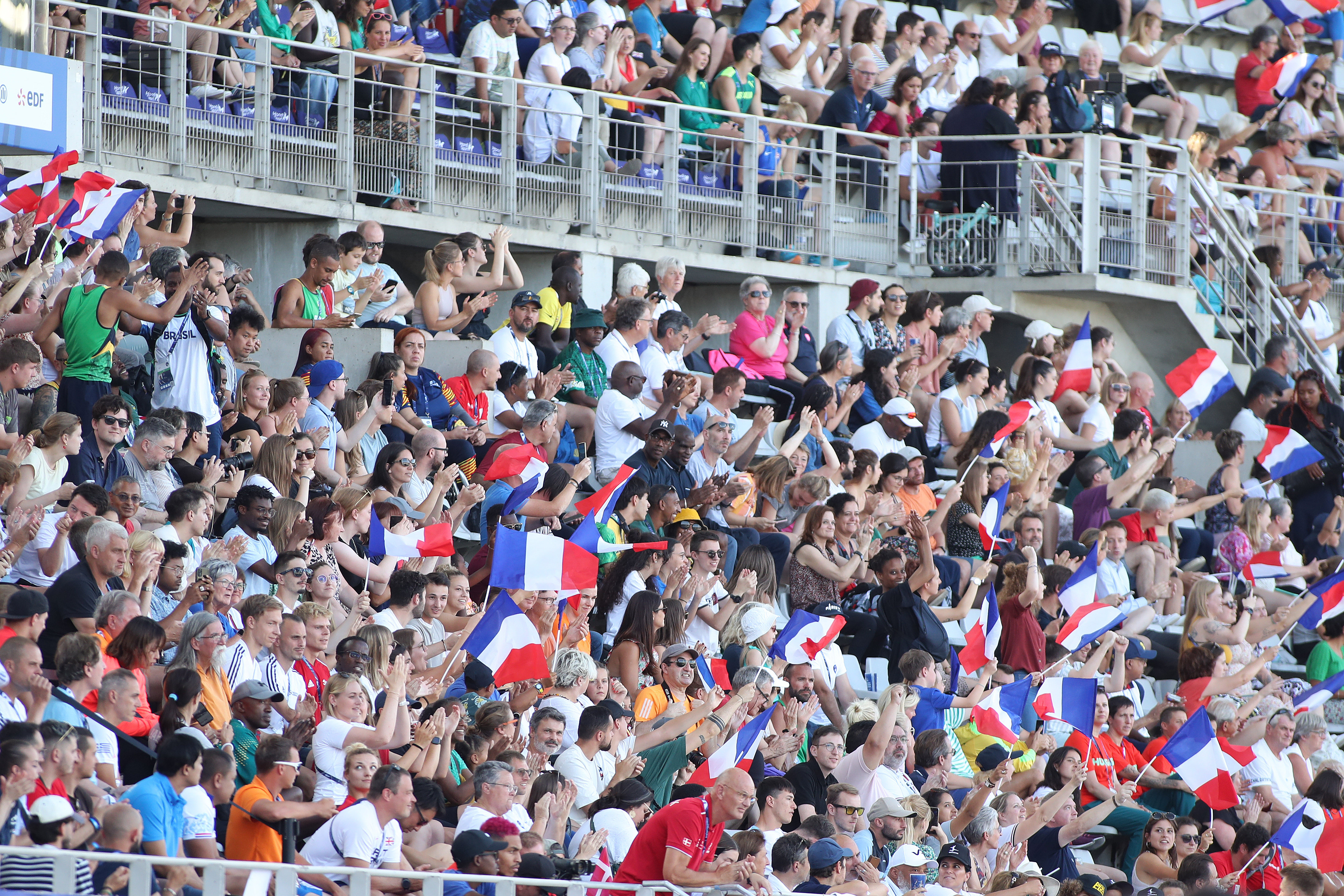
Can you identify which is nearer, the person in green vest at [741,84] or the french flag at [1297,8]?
the person in green vest at [741,84]

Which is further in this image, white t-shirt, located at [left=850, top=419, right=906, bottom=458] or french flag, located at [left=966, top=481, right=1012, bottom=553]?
white t-shirt, located at [left=850, top=419, right=906, bottom=458]

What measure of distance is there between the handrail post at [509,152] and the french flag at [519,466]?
11.7ft

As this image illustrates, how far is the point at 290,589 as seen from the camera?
10656 millimetres

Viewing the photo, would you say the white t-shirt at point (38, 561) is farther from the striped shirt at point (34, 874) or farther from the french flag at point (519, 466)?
the french flag at point (519, 466)

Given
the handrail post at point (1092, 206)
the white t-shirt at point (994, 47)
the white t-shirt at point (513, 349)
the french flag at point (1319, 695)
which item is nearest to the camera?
the white t-shirt at point (513, 349)

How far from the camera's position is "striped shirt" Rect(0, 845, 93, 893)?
24.9 ft

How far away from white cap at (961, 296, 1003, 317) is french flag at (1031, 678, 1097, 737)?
4.52 metres

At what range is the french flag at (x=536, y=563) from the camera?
36.0 feet

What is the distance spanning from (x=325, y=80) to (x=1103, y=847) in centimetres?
676

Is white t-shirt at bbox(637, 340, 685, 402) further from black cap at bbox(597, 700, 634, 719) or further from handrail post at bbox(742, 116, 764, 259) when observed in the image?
black cap at bbox(597, 700, 634, 719)

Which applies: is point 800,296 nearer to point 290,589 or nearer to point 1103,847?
point 1103,847

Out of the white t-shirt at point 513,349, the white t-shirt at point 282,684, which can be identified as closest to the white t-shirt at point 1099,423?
the white t-shirt at point 513,349

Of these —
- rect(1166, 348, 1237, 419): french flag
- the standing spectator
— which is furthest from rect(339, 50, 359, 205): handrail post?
the standing spectator

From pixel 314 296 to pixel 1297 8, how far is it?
11.5m
